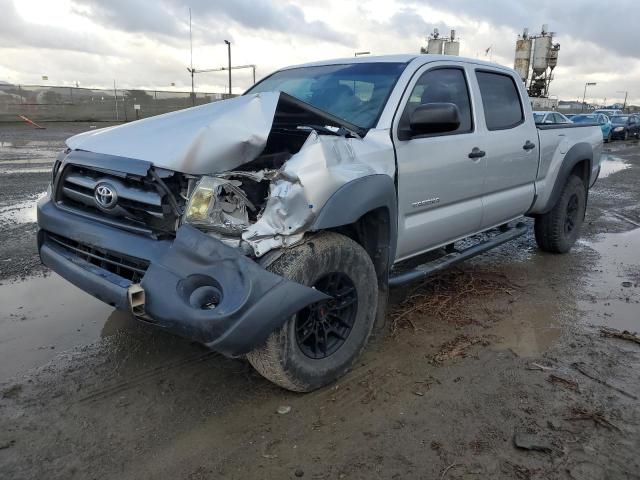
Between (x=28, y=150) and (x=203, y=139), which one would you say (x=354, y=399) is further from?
(x=28, y=150)

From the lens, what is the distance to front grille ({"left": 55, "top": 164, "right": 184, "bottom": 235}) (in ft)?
8.79

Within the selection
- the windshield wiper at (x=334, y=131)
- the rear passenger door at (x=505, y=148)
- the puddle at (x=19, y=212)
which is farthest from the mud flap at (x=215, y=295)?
the puddle at (x=19, y=212)

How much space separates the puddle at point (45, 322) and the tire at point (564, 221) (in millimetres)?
4469

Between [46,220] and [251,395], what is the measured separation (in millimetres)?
1614

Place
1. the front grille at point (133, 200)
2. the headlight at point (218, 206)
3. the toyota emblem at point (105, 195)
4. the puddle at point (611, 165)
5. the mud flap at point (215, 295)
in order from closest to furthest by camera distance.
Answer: the mud flap at point (215, 295) → the headlight at point (218, 206) → the front grille at point (133, 200) → the toyota emblem at point (105, 195) → the puddle at point (611, 165)

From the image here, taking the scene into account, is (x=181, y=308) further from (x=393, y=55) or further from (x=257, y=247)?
(x=393, y=55)

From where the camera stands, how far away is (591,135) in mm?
6164

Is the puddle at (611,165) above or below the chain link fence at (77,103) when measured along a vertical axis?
below

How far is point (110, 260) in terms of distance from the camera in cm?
283

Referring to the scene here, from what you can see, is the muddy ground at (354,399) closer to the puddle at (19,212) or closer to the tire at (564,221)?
the tire at (564,221)

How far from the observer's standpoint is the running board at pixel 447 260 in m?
3.62

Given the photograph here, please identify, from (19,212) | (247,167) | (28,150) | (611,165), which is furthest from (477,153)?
(28,150)

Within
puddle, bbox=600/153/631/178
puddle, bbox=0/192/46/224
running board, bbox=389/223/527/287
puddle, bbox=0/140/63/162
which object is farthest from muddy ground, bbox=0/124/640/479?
puddle, bbox=600/153/631/178

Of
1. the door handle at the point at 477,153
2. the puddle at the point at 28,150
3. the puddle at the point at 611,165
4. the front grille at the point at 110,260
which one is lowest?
the puddle at the point at 611,165
